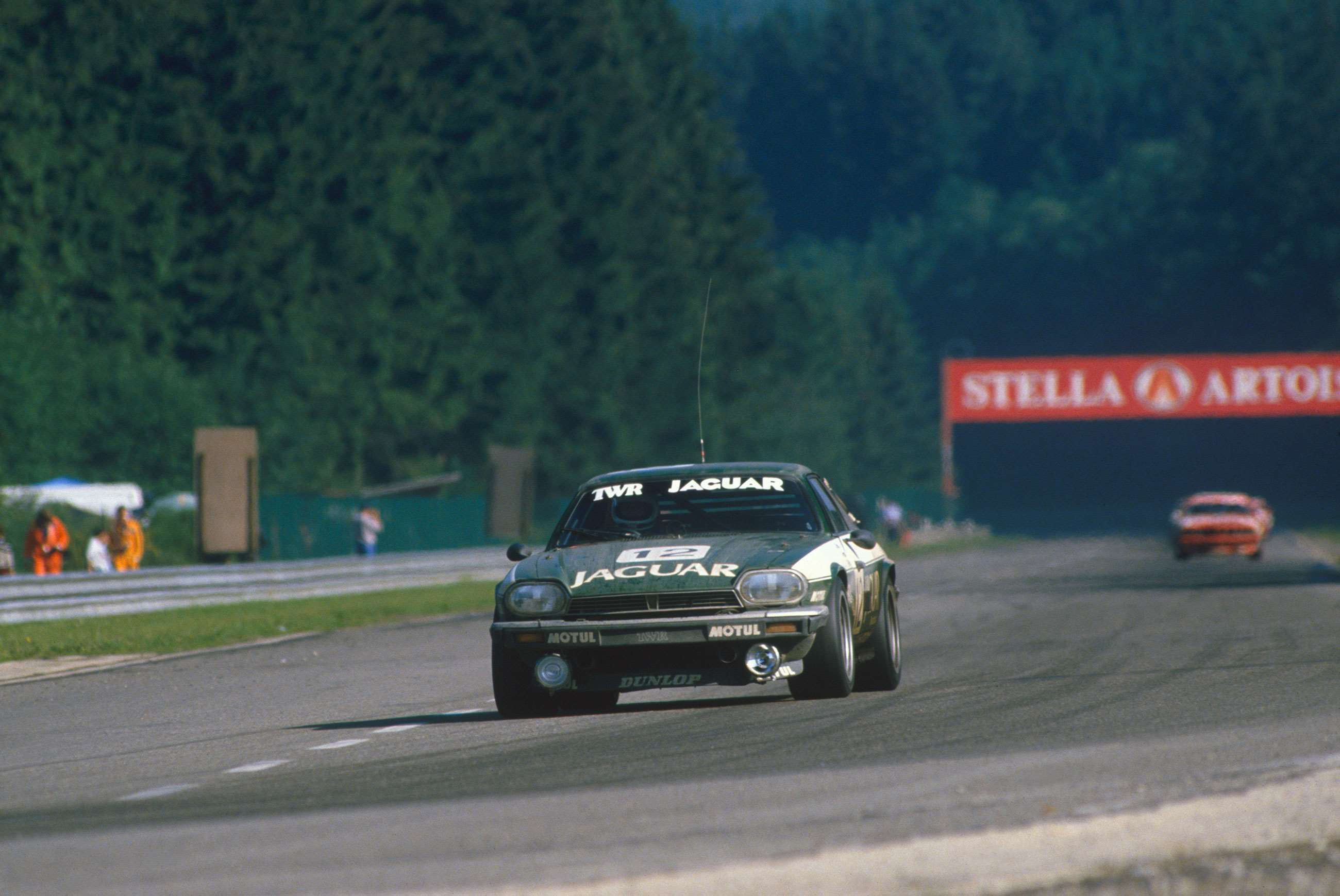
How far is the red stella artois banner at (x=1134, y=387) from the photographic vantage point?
79250 mm

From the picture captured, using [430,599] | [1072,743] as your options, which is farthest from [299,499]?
[1072,743]

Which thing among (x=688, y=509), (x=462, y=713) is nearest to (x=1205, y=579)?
(x=688, y=509)

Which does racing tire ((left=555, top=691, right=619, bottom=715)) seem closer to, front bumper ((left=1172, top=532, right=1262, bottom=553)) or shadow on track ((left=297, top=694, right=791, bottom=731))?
shadow on track ((left=297, top=694, right=791, bottom=731))

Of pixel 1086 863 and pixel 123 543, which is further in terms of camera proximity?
pixel 123 543

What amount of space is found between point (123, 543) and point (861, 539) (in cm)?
2017

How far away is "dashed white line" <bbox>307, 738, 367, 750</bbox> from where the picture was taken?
11.3 metres

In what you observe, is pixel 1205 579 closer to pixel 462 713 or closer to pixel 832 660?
pixel 462 713

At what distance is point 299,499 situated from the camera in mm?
44219

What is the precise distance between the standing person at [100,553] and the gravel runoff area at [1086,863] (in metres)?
25.6

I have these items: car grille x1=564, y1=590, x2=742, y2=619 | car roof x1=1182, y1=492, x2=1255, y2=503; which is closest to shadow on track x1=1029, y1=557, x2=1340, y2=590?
car roof x1=1182, y1=492, x2=1255, y2=503

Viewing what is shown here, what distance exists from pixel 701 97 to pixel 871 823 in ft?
265

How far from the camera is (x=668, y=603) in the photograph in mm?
11773

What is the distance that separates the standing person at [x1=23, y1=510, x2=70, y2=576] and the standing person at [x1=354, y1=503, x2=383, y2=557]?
46.9 ft

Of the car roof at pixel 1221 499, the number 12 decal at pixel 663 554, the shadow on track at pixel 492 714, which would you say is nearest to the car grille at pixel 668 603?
the number 12 decal at pixel 663 554
